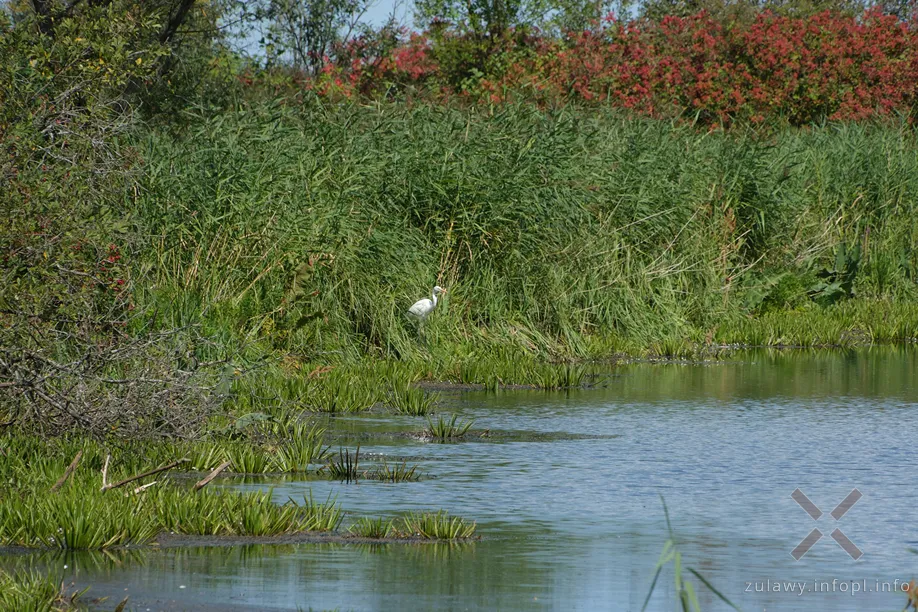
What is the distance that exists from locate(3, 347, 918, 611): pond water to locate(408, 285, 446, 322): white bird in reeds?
1457mm

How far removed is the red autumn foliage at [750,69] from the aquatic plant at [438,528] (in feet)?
78.1

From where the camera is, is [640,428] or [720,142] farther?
[720,142]

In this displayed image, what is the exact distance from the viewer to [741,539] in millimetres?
7531

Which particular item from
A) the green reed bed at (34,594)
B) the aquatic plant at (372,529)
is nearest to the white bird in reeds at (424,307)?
the aquatic plant at (372,529)

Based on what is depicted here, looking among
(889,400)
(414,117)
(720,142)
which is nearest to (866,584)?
(889,400)

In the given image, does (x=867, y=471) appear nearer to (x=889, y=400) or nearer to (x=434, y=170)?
(x=889, y=400)

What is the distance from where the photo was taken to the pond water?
6.40 metres

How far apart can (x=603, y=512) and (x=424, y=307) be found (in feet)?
22.2

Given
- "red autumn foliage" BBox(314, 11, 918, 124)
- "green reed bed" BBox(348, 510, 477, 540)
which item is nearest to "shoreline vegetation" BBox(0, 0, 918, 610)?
"green reed bed" BBox(348, 510, 477, 540)

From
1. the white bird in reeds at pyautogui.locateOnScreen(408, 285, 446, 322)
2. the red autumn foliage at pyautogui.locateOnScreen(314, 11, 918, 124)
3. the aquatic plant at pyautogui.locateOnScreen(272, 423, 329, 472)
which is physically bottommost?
the aquatic plant at pyautogui.locateOnScreen(272, 423, 329, 472)

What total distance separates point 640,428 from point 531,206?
5.29 metres

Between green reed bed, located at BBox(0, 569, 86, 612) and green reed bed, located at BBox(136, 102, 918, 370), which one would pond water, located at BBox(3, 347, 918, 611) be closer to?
green reed bed, located at BBox(0, 569, 86, 612)

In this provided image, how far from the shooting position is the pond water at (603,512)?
6.40m

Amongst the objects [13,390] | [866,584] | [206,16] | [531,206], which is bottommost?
[866,584]
